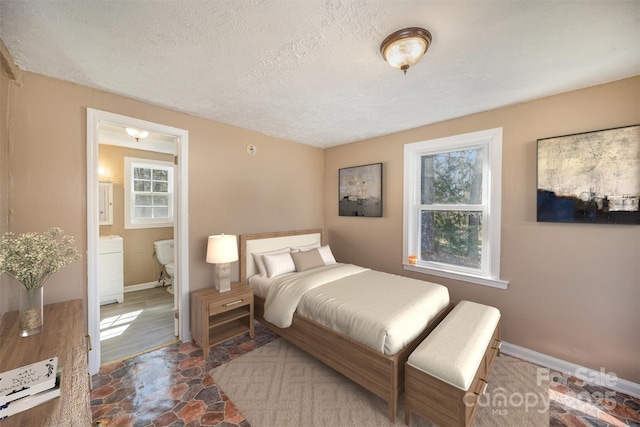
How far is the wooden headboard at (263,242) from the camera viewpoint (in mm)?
2974

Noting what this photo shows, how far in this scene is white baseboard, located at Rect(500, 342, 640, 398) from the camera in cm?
187

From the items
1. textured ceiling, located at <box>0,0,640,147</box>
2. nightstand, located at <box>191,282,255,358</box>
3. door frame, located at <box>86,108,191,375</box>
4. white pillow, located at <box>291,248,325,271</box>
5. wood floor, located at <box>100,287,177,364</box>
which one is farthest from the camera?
white pillow, located at <box>291,248,325,271</box>

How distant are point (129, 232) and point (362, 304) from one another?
13.4 ft

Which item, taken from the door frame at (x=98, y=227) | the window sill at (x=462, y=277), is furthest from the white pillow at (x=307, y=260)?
the door frame at (x=98, y=227)

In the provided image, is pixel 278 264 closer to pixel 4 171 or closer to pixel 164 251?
pixel 4 171

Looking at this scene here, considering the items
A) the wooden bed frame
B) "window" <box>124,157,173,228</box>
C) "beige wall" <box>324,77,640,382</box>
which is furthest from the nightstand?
"window" <box>124,157,173,228</box>

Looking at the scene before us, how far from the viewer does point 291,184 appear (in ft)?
11.9

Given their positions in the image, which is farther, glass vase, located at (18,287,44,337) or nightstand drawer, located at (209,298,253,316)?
nightstand drawer, located at (209,298,253,316)

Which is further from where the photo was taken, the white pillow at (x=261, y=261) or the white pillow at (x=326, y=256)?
the white pillow at (x=326, y=256)

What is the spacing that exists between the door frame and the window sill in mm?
2633

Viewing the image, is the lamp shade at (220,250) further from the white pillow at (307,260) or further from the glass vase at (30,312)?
the glass vase at (30,312)

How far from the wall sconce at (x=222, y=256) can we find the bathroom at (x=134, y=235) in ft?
2.97

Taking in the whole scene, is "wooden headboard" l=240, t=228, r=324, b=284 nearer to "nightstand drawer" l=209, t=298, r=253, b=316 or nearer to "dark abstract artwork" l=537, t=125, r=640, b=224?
"nightstand drawer" l=209, t=298, r=253, b=316

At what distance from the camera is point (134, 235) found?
407 centimetres
